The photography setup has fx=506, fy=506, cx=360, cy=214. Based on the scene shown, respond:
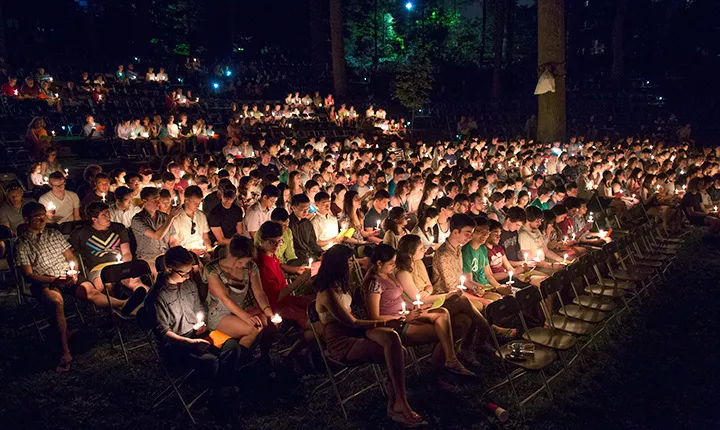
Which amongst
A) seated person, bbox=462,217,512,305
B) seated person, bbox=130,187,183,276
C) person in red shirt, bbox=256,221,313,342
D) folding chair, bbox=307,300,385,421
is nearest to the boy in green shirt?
seated person, bbox=462,217,512,305


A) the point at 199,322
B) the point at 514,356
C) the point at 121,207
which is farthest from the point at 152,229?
the point at 514,356

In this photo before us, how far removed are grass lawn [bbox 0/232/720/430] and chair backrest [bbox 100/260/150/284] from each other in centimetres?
97

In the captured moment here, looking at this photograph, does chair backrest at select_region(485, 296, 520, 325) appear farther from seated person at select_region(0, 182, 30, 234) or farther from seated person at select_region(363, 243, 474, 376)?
seated person at select_region(0, 182, 30, 234)

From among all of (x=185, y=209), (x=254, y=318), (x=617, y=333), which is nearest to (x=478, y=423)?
(x=254, y=318)

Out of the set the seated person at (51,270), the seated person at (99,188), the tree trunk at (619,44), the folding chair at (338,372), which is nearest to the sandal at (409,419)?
the folding chair at (338,372)

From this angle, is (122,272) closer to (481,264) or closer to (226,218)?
(226,218)

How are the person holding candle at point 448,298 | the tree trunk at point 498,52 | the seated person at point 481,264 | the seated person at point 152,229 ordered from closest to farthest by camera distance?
the person holding candle at point 448,298 < the seated person at point 481,264 < the seated person at point 152,229 < the tree trunk at point 498,52

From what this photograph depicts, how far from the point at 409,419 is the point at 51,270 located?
4.32m

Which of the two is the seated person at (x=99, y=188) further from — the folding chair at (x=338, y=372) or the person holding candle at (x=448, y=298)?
the person holding candle at (x=448, y=298)

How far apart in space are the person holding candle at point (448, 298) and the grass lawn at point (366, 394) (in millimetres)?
350

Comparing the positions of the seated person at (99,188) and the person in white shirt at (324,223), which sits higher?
the seated person at (99,188)

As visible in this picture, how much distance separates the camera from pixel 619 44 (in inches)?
1357

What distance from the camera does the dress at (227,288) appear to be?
15.8 feet

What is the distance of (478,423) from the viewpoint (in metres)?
4.39
